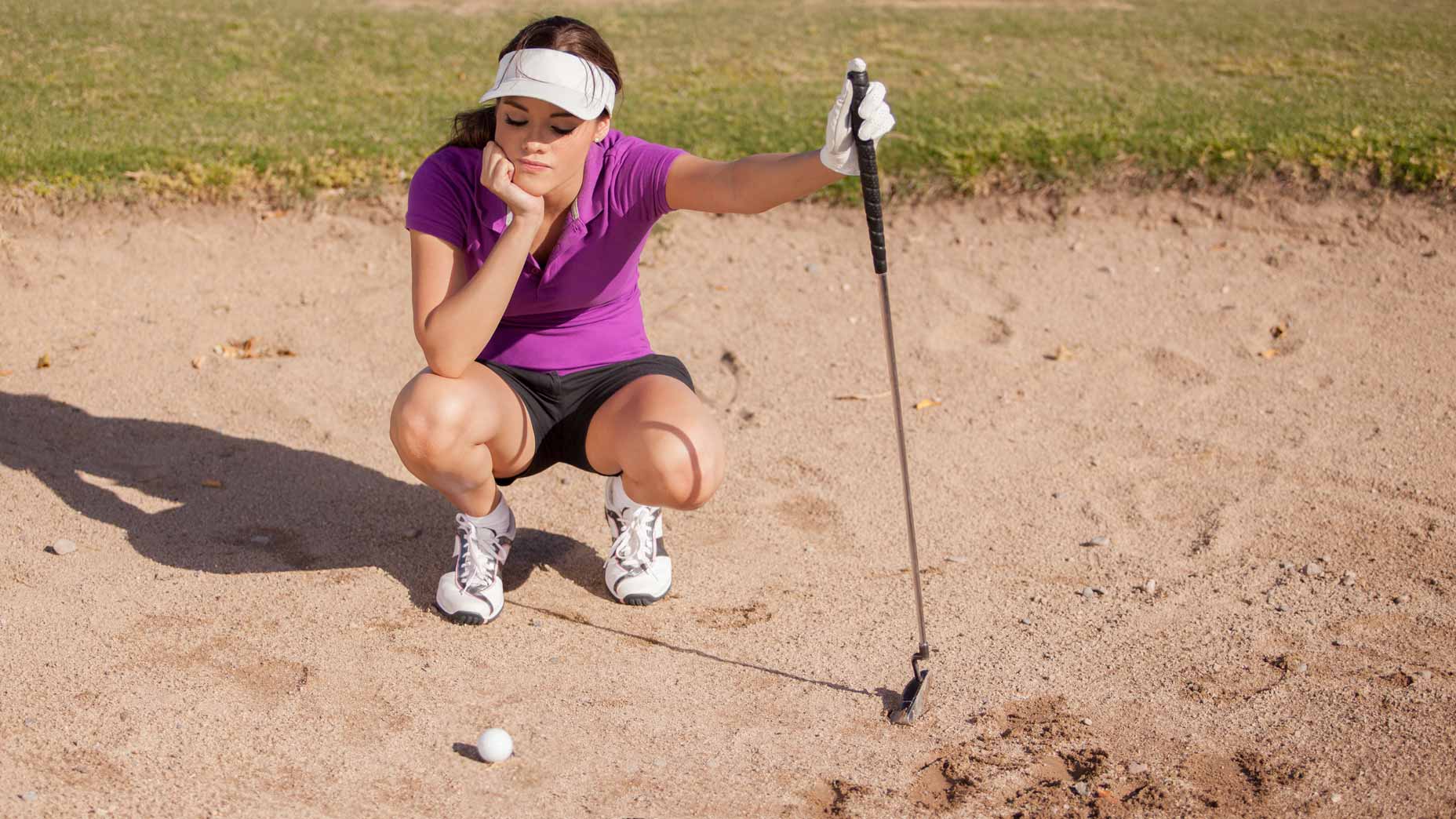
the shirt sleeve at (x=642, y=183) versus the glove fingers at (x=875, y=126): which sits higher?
the glove fingers at (x=875, y=126)

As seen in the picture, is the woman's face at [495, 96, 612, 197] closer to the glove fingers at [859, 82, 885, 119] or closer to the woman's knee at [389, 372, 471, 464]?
the woman's knee at [389, 372, 471, 464]

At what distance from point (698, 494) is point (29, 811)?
1.69 meters

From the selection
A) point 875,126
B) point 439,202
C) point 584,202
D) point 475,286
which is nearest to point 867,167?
point 875,126

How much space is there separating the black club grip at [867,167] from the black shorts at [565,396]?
2.63ft

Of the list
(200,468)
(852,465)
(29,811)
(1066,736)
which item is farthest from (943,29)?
(29,811)

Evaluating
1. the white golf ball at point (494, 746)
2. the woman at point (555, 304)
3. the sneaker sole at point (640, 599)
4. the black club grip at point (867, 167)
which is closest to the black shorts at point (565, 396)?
the woman at point (555, 304)

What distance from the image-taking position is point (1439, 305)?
5.62 metres

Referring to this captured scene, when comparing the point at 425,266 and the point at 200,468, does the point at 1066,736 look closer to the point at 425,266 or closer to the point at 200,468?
the point at 425,266

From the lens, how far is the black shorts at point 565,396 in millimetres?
3752

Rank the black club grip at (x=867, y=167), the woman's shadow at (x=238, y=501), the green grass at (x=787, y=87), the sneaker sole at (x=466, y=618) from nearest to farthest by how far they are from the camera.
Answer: the black club grip at (x=867, y=167)
the sneaker sole at (x=466, y=618)
the woman's shadow at (x=238, y=501)
the green grass at (x=787, y=87)

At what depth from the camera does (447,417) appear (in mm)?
3451

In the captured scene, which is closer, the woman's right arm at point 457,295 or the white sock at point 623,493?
the woman's right arm at point 457,295

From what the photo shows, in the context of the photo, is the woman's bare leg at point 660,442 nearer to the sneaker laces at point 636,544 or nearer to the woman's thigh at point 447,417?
the sneaker laces at point 636,544

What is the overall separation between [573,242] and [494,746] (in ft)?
4.23
